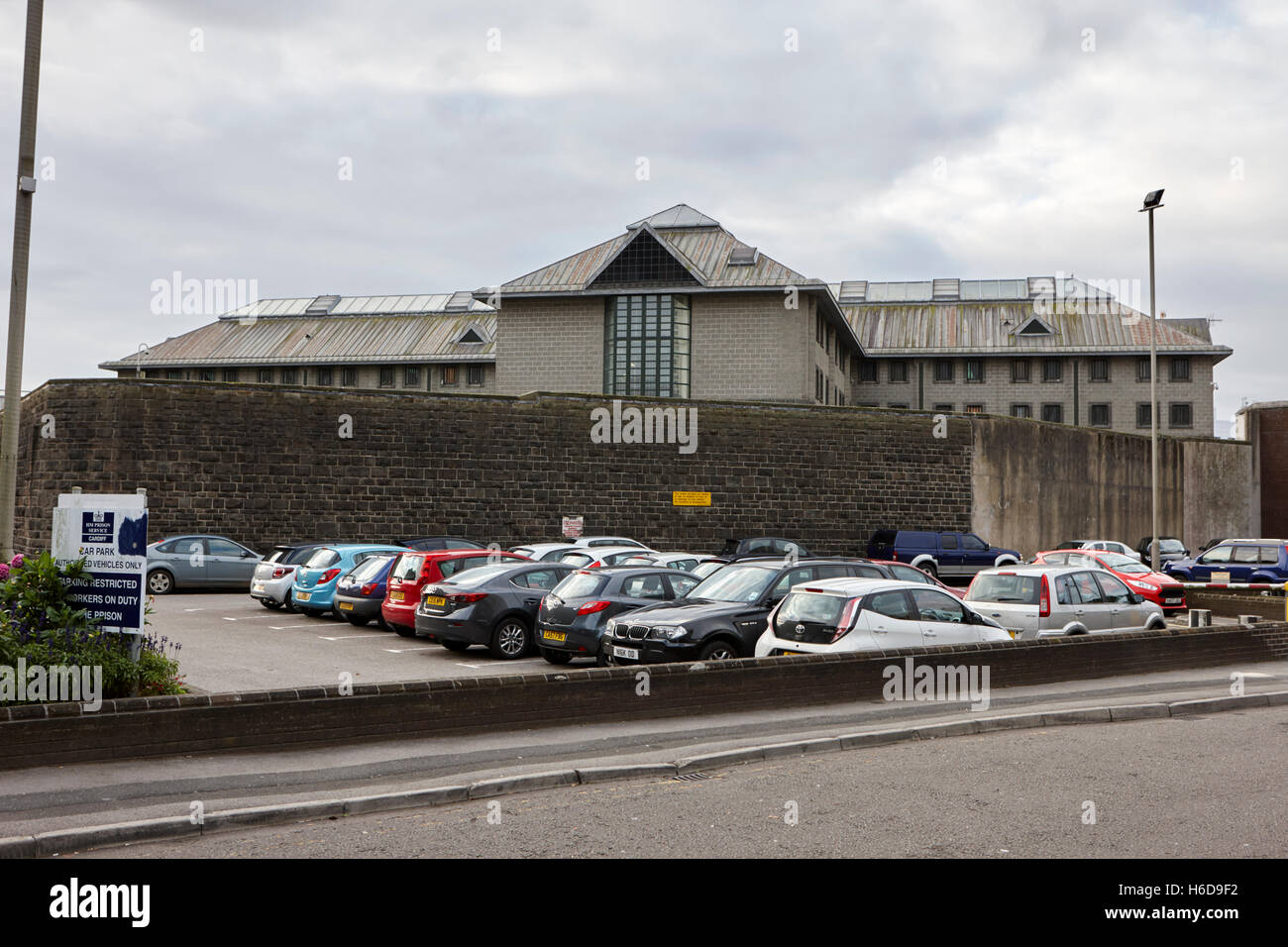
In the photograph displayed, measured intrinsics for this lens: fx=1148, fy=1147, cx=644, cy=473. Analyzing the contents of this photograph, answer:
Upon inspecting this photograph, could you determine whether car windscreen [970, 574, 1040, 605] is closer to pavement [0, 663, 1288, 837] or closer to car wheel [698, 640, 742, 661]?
pavement [0, 663, 1288, 837]

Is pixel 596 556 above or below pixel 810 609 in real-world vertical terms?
above

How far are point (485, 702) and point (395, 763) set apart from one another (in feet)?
4.99

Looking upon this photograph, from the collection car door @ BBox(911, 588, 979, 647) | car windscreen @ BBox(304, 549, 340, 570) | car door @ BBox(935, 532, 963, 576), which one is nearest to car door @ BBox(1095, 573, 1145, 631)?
car door @ BBox(911, 588, 979, 647)

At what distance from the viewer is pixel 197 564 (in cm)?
2681

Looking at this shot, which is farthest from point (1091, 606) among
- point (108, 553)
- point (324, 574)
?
Answer: point (108, 553)

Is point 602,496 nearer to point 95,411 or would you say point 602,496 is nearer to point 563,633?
point 95,411

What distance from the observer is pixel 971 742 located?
36.4ft

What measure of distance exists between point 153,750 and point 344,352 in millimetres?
59886

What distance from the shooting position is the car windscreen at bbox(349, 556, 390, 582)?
1977 centimetres

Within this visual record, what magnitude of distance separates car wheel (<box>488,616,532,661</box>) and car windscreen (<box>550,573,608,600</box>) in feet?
3.37

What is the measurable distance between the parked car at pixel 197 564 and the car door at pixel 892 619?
721 inches

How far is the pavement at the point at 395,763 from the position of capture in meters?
7.96

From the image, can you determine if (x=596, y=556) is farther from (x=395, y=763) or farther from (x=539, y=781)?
(x=539, y=781)

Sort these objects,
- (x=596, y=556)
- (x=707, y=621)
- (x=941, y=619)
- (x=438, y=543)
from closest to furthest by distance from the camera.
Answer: (x=707, y=621) → (x=941, y=619) → (x=596, y=556) → (x=438, y=543)
